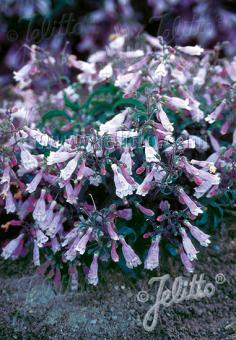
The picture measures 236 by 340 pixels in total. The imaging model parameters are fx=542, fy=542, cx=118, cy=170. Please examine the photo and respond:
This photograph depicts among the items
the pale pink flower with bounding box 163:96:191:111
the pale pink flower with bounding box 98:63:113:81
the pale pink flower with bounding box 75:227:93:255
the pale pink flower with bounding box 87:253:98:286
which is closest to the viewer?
the pale pink flower with bounding box 75:227:93:255

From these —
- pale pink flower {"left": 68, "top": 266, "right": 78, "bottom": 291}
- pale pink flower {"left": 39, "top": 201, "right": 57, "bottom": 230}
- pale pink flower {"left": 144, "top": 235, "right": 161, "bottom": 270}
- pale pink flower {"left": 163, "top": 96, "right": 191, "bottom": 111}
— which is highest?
pale pink flower {"left": 163, "top": 96, "right": 191, "bottom": 111}

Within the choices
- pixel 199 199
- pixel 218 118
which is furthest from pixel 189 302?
pixel 218 118

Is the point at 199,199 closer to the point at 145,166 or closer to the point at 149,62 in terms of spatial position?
the point at 145,166

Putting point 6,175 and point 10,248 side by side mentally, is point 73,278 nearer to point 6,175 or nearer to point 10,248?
point 10,248

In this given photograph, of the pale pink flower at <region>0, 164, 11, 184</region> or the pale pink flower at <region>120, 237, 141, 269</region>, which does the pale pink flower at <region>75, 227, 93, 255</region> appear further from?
the pale pink flower at <region>0, 164, 11, 184</region>

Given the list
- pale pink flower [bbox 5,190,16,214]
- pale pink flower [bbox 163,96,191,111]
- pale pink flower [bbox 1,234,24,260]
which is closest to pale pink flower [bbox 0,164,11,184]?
pale pink flower [bbox 5,190,16,214]

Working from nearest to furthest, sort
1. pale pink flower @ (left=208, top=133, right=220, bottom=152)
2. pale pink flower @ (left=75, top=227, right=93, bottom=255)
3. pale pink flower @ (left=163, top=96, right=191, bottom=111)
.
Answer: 1. pale pink flower @ (left=75, top=227, right=93, bottom=255)
2. pale pink flower @ (left=163, top=96, right=191, bottom=111)
3. pale pink flower @ (left=208, top=133, right=220, bottom=152)
